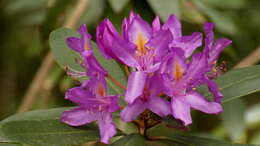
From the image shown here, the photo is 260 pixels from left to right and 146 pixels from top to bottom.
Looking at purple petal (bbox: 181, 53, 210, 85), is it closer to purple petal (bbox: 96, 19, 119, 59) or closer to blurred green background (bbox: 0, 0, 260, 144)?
purple petal (bbox: 96, 19, 119, 59)

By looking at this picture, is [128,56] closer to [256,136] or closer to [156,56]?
[156,56]

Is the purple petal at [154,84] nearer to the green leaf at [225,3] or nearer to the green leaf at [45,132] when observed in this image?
the green leaf at [45,132]

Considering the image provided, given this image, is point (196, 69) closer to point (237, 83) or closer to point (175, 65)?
point (175, 65)

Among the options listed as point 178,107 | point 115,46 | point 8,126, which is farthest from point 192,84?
point 8,126

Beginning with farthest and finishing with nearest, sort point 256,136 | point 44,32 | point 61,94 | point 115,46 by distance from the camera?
point 61,94 < point 256,136 < point 44,32 < point 115,46

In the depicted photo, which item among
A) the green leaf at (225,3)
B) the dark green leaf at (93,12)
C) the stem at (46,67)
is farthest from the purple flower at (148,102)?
the green leaf at (225,3)

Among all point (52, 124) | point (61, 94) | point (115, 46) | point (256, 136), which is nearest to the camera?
point (115, 46)

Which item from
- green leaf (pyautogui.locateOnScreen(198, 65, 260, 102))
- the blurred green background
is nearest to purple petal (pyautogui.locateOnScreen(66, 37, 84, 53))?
green leaf (pyautogui.locateOnScreen(198, 65, 260, 102))
